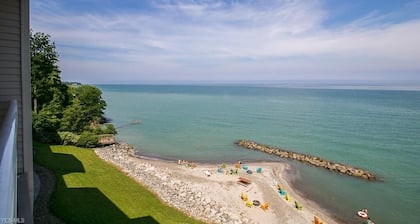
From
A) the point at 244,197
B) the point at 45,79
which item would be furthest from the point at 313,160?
the point at 45,79

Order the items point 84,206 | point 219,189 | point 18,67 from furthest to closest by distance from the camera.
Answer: point 219,189, point 84,206, point 18,67

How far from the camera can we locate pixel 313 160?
26141 mm

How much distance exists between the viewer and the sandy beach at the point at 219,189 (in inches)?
565

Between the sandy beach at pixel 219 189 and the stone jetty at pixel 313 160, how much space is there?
10.9 feet

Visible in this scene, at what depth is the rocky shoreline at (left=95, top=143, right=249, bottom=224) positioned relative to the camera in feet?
45.1

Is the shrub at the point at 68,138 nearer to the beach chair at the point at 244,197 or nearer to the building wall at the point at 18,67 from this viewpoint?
the beach chair at the point at 244,197

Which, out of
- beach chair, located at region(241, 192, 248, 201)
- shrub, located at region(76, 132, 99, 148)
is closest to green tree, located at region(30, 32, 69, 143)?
shrub, located at region(76, 132, 99, 148)

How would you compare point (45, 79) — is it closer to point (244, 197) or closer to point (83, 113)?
point (83, 113)

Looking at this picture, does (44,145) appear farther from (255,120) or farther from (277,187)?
(255,120)

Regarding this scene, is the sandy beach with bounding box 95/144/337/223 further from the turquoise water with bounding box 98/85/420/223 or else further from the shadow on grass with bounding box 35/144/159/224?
the shadow on grass with bounding box 35/144/159/224

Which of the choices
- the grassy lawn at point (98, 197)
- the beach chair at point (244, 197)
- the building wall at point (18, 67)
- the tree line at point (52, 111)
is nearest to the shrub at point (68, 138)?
the tree line at point (52, 111)

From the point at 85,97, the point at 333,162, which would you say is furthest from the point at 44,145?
the point at 333,162

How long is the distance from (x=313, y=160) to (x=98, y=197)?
20347 mm

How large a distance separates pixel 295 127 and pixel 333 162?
57.5 ft
